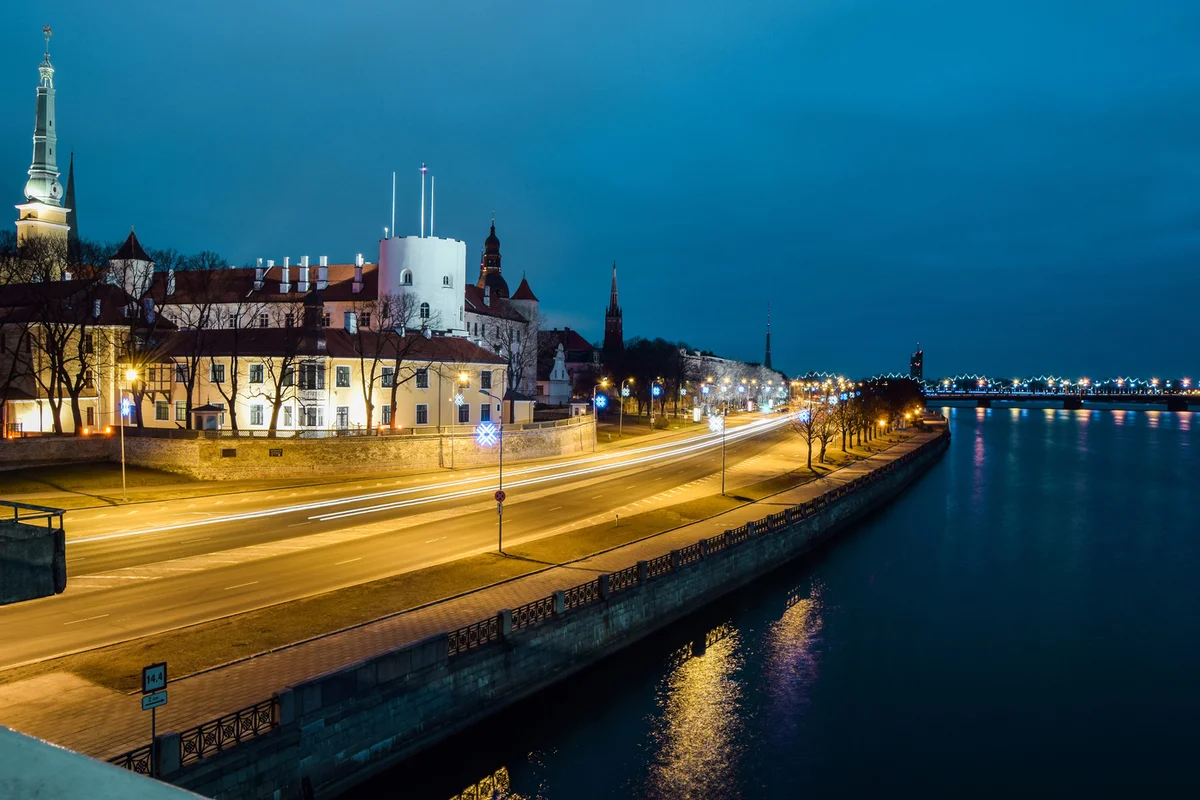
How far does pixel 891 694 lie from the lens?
2411 centimetres

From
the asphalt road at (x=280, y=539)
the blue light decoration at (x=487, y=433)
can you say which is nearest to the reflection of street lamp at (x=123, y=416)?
Answer: the asphalt road at (x=280, y=539)

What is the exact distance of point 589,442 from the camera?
2682 inches

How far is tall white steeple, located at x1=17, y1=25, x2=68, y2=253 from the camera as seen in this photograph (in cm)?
8956

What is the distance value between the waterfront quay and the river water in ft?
2.99

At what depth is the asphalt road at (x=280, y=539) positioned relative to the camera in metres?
21.0

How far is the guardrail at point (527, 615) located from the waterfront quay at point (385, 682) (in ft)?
0.12

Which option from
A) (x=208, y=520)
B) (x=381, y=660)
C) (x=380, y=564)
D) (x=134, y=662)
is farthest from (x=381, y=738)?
(x=208, y=520)

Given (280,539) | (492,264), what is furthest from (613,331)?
(280,539)

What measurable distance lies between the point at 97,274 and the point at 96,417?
12223 millimetres

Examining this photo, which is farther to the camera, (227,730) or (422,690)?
(422,690)

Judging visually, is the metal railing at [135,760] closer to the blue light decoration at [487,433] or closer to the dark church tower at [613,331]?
the blue light decoration at [487,433]

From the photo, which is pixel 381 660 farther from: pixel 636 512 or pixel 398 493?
pixel 398 493

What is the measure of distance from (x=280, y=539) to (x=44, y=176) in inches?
3324

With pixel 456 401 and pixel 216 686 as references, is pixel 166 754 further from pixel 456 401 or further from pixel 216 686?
pixel 456 401
